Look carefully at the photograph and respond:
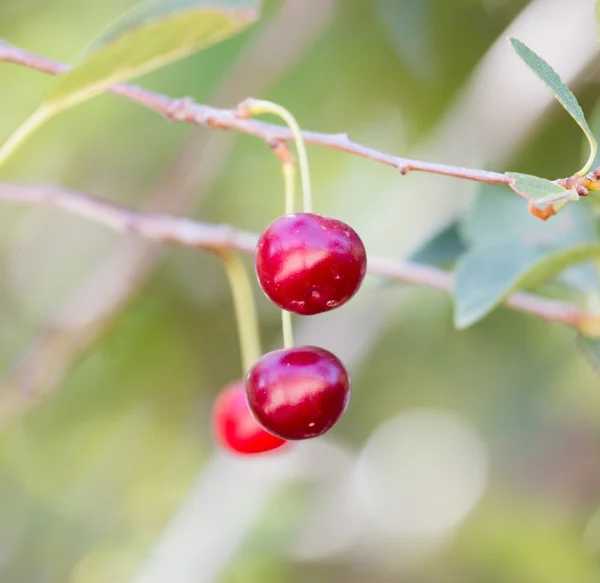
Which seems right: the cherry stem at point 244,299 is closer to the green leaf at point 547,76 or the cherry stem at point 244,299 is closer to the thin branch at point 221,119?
the thin branch at point 221,119

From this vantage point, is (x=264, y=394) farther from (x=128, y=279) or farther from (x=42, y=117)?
(x=128, y=279)

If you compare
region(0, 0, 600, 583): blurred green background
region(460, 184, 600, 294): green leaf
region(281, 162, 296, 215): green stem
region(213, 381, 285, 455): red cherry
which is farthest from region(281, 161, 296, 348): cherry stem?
region(0, 0, 600, 583): blurred green background

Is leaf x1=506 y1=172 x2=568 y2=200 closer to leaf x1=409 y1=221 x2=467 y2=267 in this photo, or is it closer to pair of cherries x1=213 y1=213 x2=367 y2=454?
pair of cherries x1=213 y1=213 x2=367 y2=454

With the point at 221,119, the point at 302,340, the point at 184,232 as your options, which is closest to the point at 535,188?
the point at 221,119

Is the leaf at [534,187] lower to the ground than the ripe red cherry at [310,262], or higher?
higher

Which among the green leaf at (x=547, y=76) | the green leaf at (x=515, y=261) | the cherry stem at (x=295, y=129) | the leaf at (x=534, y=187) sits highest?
the green leaf at (x=547, y=76)

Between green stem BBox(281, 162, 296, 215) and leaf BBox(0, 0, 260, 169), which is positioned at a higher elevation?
leaf BBox(0, 0, 260, 169)

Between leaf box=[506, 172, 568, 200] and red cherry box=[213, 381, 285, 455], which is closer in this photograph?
leaf box=[506, 172, 568, 200]

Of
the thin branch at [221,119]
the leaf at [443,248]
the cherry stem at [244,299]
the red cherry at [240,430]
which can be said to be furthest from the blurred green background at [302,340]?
the thin branch at [221,119]
